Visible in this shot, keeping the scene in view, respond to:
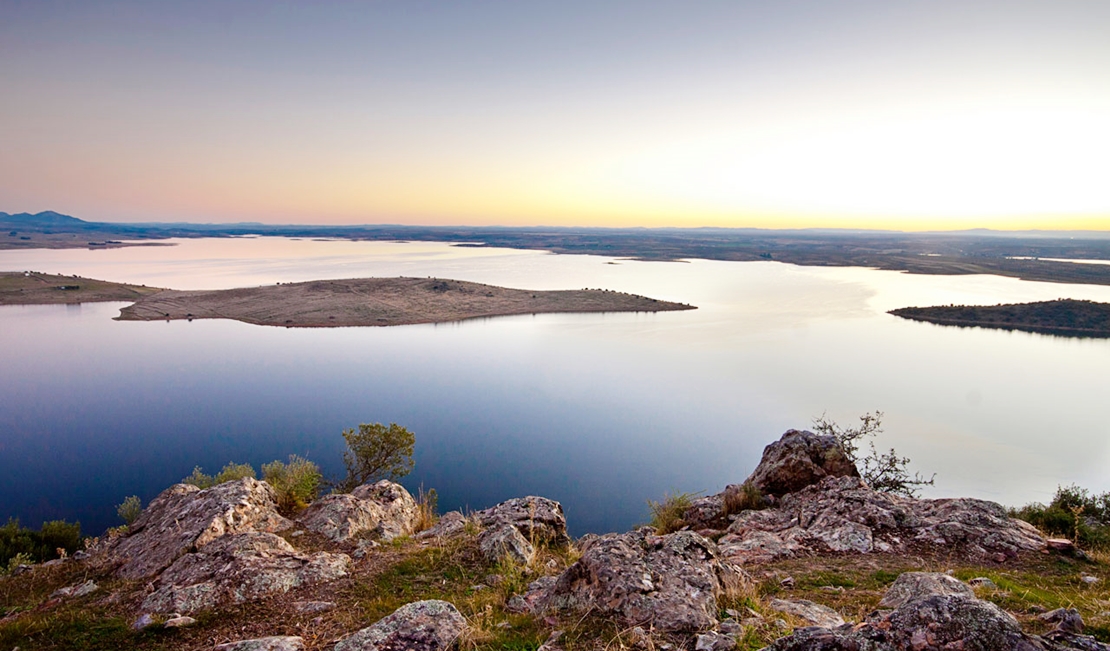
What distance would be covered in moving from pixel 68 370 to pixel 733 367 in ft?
146

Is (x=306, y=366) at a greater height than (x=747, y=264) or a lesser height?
lesser

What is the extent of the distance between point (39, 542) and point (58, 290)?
6622 centimetres

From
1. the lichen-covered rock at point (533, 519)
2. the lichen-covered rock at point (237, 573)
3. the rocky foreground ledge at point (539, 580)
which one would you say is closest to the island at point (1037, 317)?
the rocky foreground ledge at point (539, 580)

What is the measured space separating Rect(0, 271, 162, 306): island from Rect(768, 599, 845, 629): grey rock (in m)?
71.9

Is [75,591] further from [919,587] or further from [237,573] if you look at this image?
[919,587]

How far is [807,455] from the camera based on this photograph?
31.3 feet

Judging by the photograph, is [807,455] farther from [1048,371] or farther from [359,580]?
[1048,371]

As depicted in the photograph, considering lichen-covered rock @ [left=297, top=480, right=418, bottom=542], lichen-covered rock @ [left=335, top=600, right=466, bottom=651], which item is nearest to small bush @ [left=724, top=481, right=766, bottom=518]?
lichen-covered rock @ [left=297, top=480, right=418, bottom=542]

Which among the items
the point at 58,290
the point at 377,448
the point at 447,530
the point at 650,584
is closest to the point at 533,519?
the point at 447,530

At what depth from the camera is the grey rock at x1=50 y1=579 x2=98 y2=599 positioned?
18.4 ft

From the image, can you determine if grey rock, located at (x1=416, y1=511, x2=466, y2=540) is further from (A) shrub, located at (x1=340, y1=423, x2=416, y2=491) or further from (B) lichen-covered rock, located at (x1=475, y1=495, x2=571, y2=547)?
(A) shrub, located at (x1=340, y1=423, x2=416, y2=491)

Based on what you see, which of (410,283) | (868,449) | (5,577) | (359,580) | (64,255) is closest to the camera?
(359,580)

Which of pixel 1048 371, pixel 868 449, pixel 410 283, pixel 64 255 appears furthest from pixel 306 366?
pixel 64 255

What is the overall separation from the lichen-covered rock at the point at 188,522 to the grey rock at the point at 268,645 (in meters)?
2.94
